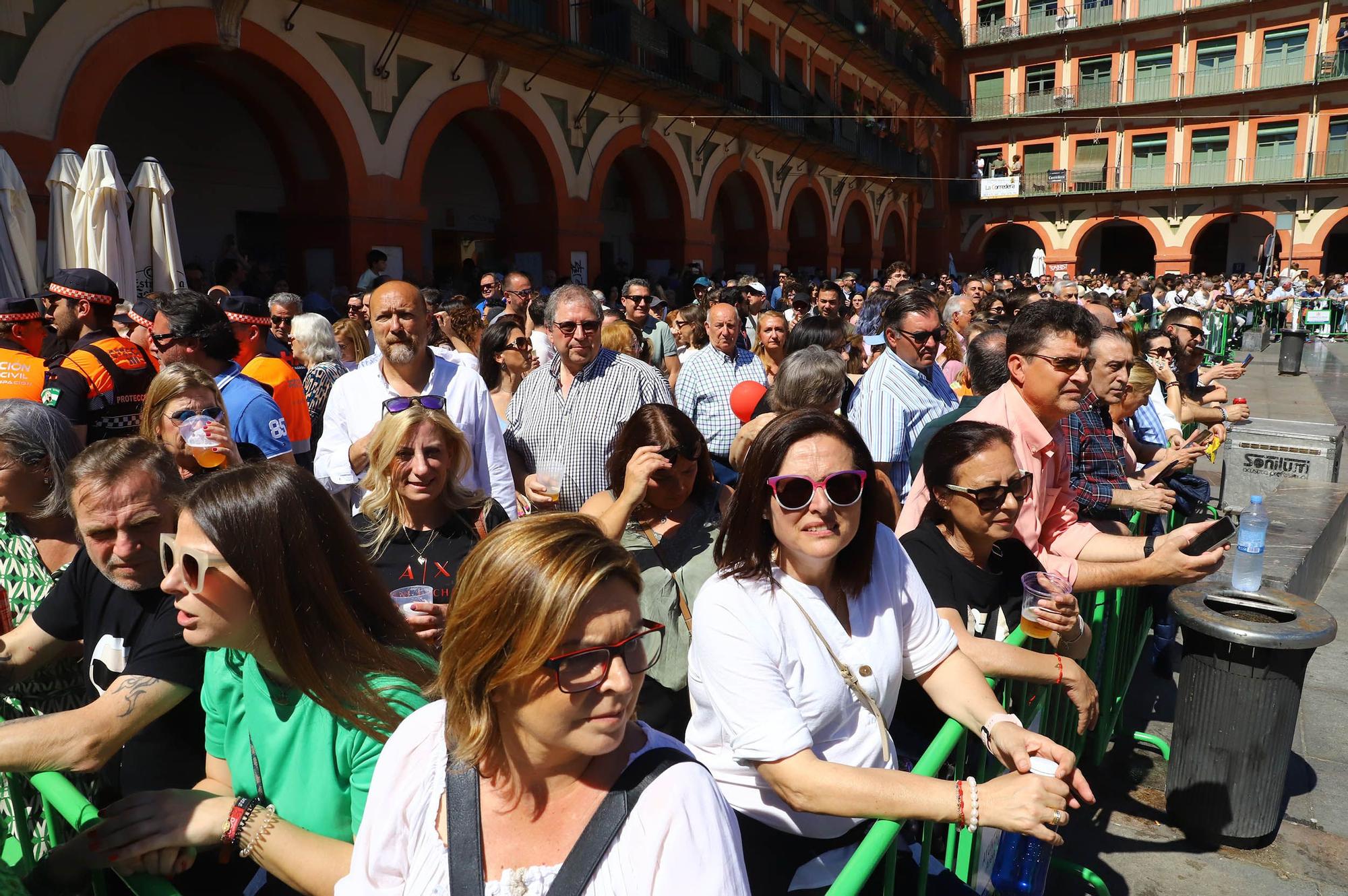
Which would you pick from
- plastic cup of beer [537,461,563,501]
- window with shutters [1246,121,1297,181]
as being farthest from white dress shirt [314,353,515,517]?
window with shutters [1246,121,1297,181]

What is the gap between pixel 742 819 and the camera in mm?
2203

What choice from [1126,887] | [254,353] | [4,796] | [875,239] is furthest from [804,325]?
[875,239]

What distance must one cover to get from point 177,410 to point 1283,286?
31387mm

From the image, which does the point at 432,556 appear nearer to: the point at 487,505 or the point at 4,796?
the point at 487,505

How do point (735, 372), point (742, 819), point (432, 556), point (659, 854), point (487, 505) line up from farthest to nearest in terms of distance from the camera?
point (735, 372) → point (487, 505) → point (432, 556) → point (742, 819) → point (659, 854)

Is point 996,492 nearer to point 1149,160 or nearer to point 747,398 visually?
point 747,398

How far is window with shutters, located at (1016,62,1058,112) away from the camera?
37.1m

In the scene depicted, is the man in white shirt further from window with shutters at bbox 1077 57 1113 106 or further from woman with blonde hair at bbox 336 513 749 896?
window with shutters at bbox 1077 57 1113 106

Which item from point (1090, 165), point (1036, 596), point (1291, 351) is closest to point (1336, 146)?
point (1090, 165)

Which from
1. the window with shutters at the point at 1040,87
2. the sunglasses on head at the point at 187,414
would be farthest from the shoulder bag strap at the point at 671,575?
the window with shutters at the point at 1040,87

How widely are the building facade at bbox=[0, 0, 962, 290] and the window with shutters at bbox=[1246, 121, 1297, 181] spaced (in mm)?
17800

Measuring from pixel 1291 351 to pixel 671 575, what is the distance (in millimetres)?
19308

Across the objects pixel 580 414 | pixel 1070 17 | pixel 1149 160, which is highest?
pixel 1070 17

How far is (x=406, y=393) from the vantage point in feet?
14.4
